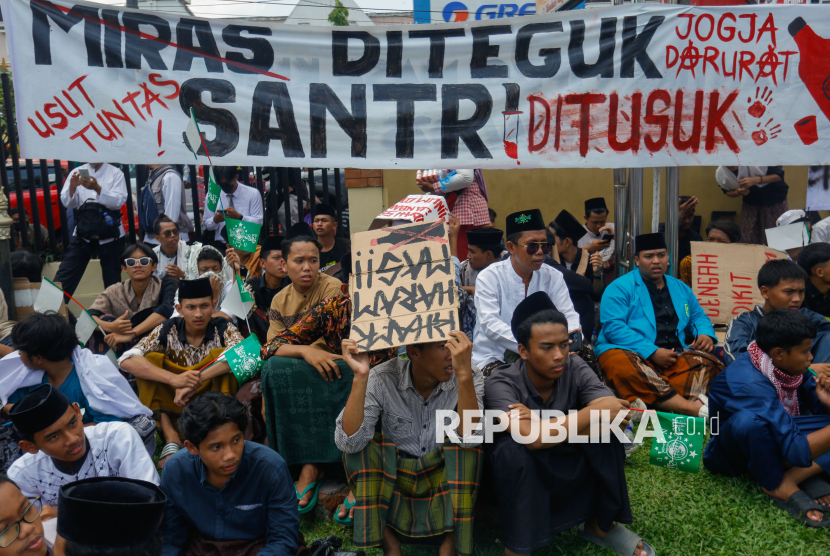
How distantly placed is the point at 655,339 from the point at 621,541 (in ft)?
6.74

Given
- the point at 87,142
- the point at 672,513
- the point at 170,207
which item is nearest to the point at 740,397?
the point at 672,513

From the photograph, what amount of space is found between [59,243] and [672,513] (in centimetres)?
725

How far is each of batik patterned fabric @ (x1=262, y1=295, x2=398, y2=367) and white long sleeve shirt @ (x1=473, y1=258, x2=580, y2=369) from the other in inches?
29.2

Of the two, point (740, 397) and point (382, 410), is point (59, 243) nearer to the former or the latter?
point (382, 410)

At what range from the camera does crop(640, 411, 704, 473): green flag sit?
12.3ft

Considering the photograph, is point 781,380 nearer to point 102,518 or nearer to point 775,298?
point 775,298

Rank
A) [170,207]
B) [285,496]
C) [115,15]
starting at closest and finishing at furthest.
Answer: [285,496] → [115,15] → [170,207]

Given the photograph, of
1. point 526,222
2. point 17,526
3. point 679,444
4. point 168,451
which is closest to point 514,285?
point 526,222

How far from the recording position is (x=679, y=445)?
3.78 metres

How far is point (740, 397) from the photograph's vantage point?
3979 mm

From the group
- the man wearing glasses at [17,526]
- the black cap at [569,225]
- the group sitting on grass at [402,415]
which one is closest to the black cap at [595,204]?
the black cap at [569,225]

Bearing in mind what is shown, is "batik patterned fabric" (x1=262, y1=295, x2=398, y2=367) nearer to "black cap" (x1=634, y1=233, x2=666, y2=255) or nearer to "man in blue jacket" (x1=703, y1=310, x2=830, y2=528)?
"man in blue jacket" (x1=703, y1=310, x2=830, y2=528)

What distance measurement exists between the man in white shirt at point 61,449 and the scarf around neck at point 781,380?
3.33m

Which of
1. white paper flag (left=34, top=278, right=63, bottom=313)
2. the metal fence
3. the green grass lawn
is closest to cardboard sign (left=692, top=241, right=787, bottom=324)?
the green grass lawn
